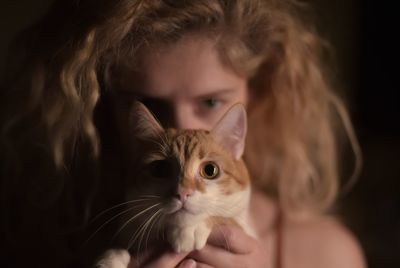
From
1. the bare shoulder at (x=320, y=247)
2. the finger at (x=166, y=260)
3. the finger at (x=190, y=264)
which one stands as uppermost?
the finger at (x=166, y=260)

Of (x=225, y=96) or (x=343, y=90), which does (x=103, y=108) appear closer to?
(x=225, y=96)

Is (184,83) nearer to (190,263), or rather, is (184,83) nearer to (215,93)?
(215,93)

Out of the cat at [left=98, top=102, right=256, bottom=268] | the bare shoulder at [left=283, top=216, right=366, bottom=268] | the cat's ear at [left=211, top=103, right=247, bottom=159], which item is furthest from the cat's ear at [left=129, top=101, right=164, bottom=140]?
the bare shoulder at [left=283, top=216, right=366, bottom=268]

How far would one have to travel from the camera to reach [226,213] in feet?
3.41

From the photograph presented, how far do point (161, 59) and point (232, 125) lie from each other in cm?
27

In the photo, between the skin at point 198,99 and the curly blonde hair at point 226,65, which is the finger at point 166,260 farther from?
the curly blonde hair at point 226,65

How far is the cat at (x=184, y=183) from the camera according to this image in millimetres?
956

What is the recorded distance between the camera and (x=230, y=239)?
104 centimetres

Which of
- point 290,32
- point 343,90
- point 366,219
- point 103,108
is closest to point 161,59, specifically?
point 103,108

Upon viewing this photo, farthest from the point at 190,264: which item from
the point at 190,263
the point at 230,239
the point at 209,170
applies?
the point at 209,170

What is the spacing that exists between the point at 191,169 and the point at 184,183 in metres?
0.05

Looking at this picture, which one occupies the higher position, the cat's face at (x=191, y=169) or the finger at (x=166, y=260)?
the cat's face at (x=191, y=169)

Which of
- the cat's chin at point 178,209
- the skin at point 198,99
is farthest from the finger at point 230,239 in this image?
the cat's chin at point 178,209

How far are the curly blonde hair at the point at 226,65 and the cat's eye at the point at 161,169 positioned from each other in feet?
1.02
